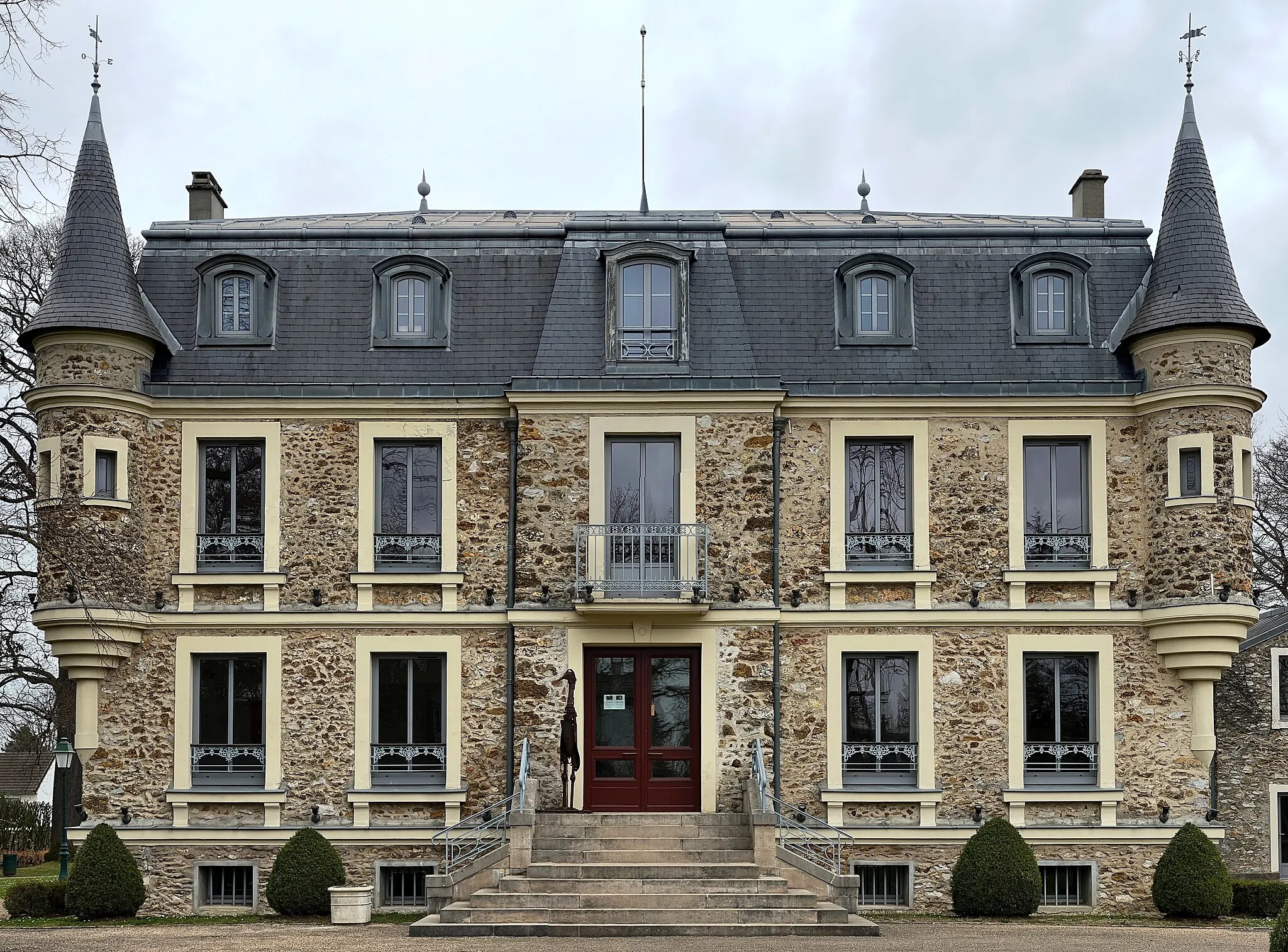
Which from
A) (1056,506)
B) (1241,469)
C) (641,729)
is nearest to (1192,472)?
(1241,469)

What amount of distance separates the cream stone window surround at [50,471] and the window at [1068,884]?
14.9m

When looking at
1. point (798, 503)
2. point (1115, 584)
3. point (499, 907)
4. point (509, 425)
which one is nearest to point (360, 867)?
point (499, 907)

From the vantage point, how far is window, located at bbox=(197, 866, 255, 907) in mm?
21875

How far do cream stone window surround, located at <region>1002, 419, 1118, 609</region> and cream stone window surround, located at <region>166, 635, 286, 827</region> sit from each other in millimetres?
10689

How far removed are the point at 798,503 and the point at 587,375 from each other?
11.8ft

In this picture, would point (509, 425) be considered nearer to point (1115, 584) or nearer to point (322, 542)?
point (322, 542)

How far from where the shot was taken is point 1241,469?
22109 millimetres

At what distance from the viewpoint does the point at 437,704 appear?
73.3 ft

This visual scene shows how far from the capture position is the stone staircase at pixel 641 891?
1795 cm

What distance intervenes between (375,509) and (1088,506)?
10.4m

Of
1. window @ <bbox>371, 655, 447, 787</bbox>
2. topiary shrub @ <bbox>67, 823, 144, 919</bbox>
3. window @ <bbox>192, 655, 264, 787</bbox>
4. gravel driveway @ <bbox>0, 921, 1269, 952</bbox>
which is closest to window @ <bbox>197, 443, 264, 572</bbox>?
window @ <bbox>192, 655, 264, 787</bbox>

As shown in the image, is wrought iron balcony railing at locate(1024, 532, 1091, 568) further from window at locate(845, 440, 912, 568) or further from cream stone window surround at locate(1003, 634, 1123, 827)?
window at locate(845, 440, 912, 568)

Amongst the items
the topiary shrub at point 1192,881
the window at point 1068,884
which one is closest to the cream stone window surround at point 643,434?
the window at point 1068,884

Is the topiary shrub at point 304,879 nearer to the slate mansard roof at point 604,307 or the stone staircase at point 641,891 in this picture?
the stone staircase at point 641,891
